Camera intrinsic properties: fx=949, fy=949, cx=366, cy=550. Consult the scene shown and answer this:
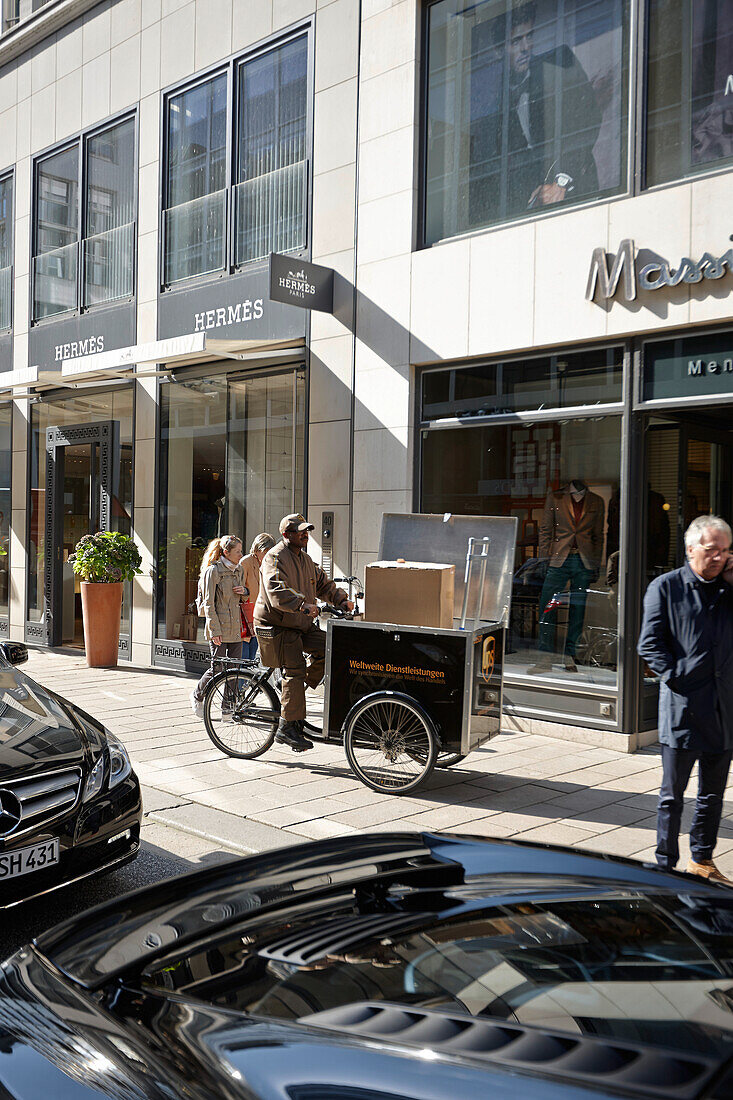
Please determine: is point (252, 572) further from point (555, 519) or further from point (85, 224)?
point (85, 224)

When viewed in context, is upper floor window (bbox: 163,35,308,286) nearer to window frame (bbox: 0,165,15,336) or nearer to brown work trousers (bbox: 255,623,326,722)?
window frame (bbox: 0,165,15,336)

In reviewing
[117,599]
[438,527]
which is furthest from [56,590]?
[438,527]

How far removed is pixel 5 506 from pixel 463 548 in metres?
11.9

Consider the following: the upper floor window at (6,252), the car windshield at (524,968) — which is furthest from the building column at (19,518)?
the car windshield at (524,968)

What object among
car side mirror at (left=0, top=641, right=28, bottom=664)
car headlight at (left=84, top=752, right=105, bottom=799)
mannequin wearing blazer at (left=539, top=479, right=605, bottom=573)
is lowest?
car headlight at (left=84, top=752, right=105, bottom=799)

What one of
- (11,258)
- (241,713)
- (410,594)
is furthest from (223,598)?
(11,258)

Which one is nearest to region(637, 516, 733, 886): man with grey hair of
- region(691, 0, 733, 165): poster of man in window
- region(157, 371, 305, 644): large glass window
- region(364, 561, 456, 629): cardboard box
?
region(364, 561, 456, 629): cardboard box

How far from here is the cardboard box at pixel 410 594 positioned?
699 cm

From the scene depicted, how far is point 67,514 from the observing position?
15.4m

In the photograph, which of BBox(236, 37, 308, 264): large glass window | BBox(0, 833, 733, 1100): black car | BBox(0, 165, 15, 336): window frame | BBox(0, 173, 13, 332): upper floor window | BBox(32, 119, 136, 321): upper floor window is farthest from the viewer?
BBox(0, 173, 13, 332): upper floor window

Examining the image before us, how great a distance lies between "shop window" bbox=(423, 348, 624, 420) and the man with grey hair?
157 inches

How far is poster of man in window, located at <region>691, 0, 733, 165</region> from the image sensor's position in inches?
310

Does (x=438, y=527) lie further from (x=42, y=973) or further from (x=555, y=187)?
(x=42, y=973)

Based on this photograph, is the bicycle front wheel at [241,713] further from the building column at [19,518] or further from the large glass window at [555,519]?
the building column at [19,518]
